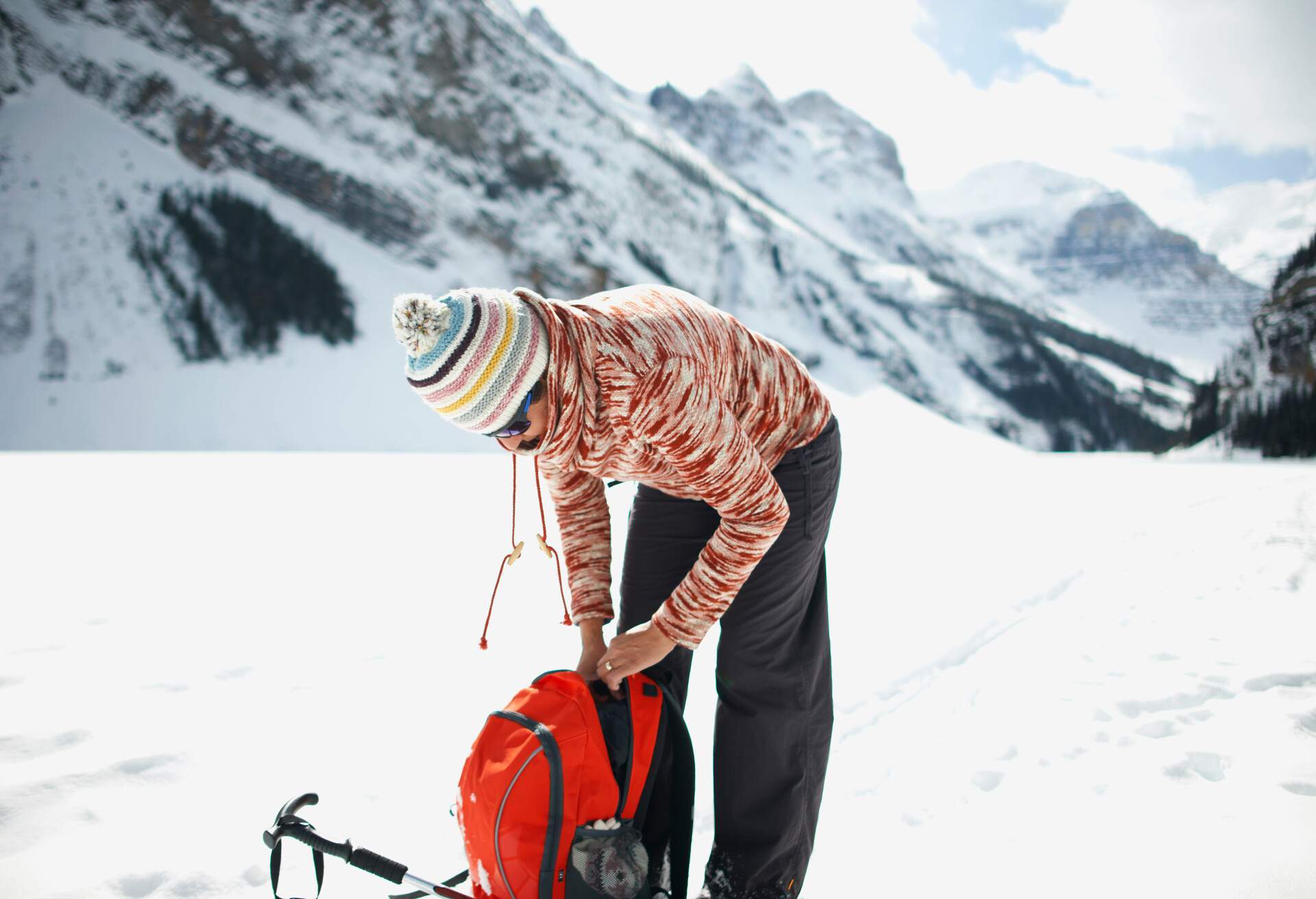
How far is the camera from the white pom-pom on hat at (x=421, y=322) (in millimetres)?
1301

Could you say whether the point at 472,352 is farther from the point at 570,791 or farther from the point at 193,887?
the point at 193,887

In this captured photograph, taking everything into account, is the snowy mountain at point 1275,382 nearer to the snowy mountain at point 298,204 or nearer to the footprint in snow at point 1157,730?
the snowy mountain at point 298,204

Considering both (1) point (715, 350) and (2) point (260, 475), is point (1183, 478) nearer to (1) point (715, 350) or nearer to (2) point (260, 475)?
(1) point (715, 350)

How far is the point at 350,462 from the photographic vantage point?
9.62 metres

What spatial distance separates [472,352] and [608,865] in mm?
1170

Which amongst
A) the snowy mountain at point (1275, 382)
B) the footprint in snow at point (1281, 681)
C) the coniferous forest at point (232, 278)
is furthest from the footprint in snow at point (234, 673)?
the snowy mountain at point (1275, 382)

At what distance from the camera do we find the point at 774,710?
181 centimetres

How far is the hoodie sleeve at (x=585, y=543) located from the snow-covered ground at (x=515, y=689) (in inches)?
36.7

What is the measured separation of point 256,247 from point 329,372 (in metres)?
7.70

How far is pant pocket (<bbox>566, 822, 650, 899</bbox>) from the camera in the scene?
1.48 metres

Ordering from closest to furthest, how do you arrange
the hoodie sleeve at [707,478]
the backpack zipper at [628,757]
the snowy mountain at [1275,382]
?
the hoodie sleeve at [707,478]
the backpack zipper at [628,757]
the snowy mountain at [1275,382]

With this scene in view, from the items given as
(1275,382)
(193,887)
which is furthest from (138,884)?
(1275,382)

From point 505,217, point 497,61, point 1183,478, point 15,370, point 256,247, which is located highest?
point 497,61

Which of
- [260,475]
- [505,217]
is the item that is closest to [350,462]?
[260,475]
